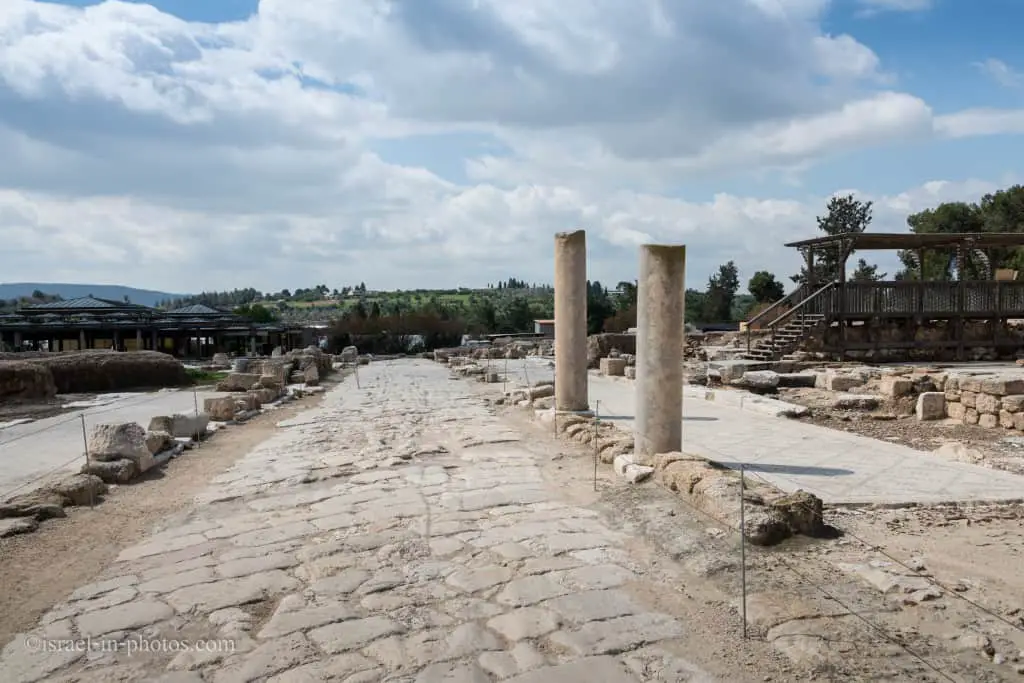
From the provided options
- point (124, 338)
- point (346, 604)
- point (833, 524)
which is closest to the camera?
point (346, 604)

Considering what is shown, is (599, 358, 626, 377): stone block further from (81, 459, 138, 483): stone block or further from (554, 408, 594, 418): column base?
(81, 459, 138, 483): stone block

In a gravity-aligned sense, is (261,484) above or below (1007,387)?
below

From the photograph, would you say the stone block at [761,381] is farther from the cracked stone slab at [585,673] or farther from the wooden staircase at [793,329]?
the cracked stone slab at [585,673]

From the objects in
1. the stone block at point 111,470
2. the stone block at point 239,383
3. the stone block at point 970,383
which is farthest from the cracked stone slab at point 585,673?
the stone block at point 239,383

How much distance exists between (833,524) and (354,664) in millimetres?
3599

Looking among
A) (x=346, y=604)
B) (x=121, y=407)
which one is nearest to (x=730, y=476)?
(x=346, y=604)

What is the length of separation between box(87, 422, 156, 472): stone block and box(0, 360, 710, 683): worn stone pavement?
4.25ft

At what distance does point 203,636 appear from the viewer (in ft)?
12.6

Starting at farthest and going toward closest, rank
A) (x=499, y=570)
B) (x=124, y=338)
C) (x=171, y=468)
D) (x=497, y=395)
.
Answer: (x=124, y=338)
(x=497, y=395)
(x=171, y=468)
(x=499, y=570)

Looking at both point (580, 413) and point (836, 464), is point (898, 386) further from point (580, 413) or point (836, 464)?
point (836, 464)

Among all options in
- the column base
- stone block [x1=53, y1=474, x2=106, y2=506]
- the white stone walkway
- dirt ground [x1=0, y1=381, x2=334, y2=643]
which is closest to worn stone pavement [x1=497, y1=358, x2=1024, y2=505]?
the white stone walkway

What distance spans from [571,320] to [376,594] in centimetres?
745

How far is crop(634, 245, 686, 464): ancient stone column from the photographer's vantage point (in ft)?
24.4

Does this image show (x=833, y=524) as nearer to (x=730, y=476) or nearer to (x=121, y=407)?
(x=730, y=476)
